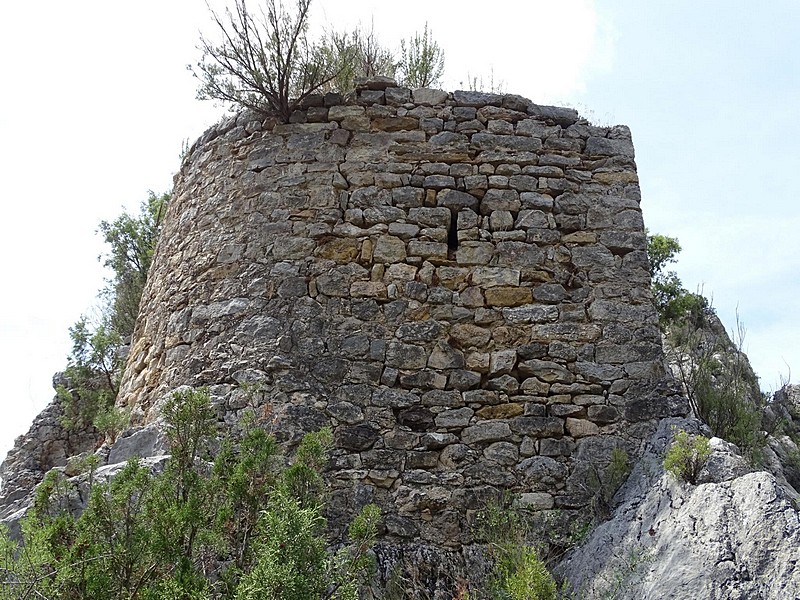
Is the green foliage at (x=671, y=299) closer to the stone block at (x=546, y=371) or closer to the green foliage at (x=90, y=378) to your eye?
the stone block at (x=546, y=371)

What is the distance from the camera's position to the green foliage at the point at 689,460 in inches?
171

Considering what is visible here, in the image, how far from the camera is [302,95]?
5707 mm

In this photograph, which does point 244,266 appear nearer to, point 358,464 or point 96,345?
point 358,464

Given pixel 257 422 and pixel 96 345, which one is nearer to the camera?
pixel 257 422

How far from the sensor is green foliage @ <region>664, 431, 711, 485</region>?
4340mm

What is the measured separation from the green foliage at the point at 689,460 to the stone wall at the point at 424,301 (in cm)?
56

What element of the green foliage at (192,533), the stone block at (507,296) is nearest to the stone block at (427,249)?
the stone block at (507,296)

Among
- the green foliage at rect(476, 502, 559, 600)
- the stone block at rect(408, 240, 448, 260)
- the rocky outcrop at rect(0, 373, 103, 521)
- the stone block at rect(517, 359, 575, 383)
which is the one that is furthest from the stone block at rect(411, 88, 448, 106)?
the rocky outcrop at rect(0, 373, 103, 521)

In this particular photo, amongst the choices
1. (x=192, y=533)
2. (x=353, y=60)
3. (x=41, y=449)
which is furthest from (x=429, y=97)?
(x=41, y=449)

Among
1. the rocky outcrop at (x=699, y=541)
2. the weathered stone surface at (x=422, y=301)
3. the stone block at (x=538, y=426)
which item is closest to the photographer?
the rocky outcrop at (x=699, y=541)

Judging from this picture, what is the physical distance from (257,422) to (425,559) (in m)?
1.35

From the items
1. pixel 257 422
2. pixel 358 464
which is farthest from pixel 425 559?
pixel 257 422

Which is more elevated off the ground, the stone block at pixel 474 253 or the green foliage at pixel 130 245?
the green foliage at pixel 130 245

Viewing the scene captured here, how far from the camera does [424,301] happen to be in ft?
17.1
